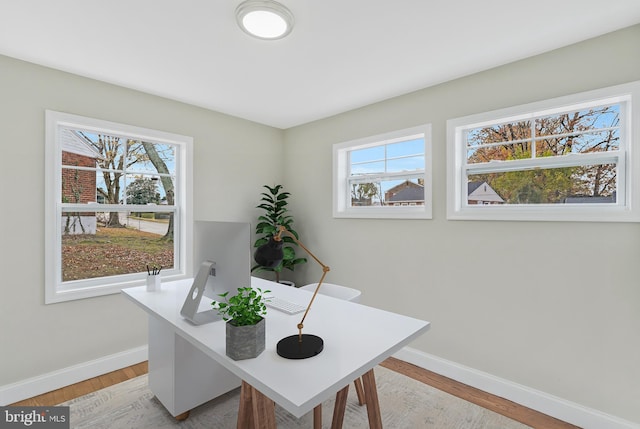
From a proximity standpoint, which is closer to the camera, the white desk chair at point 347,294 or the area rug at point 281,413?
the area rug at point 281,413

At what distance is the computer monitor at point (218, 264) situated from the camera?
4.72 feet

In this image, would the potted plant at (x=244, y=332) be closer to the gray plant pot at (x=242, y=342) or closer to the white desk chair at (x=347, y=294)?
the gray plant pot at (x=242, y=342)

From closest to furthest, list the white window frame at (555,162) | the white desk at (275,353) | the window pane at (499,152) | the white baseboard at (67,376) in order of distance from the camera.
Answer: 1. the white desk at (275,353)
2. the white window frame at (555,162)
3. the white baseboard at (67,376)
4. the window pane at (499,152)

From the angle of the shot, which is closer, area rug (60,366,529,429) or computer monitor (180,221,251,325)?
computer monitor (180,221,251,325)

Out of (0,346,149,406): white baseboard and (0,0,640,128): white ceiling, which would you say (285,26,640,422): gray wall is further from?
(0,346,149,406): white baseboard

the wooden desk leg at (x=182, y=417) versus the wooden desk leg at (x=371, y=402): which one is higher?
the wooden desk leg at (x=371, y=402)

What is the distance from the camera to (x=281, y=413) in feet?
6.81

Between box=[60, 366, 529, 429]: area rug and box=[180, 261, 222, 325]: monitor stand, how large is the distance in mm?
874

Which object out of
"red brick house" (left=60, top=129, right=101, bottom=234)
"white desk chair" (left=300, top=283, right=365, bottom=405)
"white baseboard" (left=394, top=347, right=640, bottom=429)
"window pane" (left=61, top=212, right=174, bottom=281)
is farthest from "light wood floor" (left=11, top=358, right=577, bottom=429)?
"red brick house" (left=60, top=129, right=101, bottom=234)

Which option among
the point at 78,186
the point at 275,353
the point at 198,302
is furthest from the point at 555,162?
the point at 78,186

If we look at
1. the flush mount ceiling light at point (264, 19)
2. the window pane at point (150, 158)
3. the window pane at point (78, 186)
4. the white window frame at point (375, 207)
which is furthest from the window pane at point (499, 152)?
the window pane at point (78, 186)

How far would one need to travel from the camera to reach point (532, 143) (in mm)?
2287

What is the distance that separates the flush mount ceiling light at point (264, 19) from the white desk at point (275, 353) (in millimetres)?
1678

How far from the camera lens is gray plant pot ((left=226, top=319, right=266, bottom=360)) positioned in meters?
1.15
